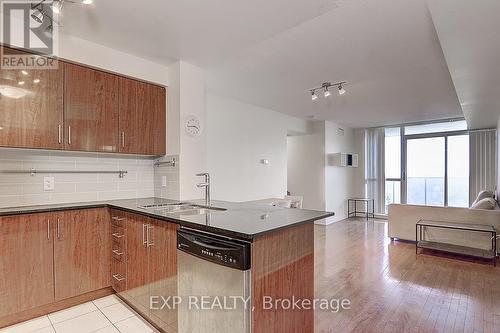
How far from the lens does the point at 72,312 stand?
2320 mm

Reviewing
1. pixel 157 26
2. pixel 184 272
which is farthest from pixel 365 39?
pixel 184 272

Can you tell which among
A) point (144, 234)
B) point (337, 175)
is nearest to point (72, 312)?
point (144, 234)

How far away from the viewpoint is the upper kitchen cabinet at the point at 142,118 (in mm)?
2818

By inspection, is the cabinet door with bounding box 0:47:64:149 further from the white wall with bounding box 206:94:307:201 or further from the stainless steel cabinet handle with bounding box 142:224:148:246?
the white wall with bounding box 206:94:307:201

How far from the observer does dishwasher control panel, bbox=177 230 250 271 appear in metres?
1.37

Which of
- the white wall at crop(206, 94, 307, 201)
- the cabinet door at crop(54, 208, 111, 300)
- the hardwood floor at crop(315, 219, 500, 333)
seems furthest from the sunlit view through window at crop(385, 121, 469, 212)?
the cabinet door at crop(54, 208, 111, 300)

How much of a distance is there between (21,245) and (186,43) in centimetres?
224

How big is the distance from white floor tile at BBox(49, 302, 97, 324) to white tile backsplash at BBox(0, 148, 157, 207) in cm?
101

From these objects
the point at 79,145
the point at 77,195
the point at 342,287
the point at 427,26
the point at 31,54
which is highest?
the point at 427,26

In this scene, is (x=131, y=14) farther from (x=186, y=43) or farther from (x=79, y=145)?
(x=79, y=145)

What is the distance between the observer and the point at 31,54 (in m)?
2.25

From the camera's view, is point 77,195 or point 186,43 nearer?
point 186,43
